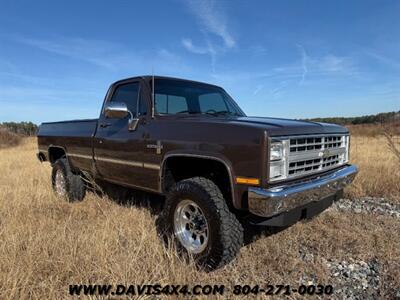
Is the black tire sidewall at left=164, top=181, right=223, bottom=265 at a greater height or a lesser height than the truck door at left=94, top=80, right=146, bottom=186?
lesser

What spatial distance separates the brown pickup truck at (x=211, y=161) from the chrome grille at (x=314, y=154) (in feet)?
0.03

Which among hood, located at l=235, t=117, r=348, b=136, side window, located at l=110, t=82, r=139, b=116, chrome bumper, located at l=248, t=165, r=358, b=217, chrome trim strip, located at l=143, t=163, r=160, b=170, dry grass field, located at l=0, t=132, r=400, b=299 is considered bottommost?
dry grass field, located at l=0, t=132, r=400, b=299

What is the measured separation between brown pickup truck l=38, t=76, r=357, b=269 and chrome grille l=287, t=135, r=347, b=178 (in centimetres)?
1

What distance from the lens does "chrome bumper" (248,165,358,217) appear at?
2857mm

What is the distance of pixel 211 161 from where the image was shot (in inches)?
140

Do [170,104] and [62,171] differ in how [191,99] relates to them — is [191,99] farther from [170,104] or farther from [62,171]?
[62,171]

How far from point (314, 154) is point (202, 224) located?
1.31m

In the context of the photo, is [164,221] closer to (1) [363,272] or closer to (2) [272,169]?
(2) [272,169]

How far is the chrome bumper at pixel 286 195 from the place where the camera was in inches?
112

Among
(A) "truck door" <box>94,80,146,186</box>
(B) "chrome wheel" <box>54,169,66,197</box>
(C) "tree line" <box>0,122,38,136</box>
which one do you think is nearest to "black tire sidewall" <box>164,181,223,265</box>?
(A) "truck door" <box>94,80,146,186</box>

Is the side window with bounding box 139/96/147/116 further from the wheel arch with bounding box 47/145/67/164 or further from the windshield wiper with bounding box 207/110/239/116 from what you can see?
the wheel arch with bounding box 47/145/67/164

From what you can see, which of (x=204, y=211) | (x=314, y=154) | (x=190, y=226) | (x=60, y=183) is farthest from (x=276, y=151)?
(x=60, y=183)

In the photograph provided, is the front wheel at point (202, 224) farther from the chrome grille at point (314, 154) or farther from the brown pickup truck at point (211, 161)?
the chrome grille at point (314, 154)

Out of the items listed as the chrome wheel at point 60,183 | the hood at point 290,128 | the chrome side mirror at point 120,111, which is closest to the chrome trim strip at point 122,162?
the chrome side mirror at point 120,111
